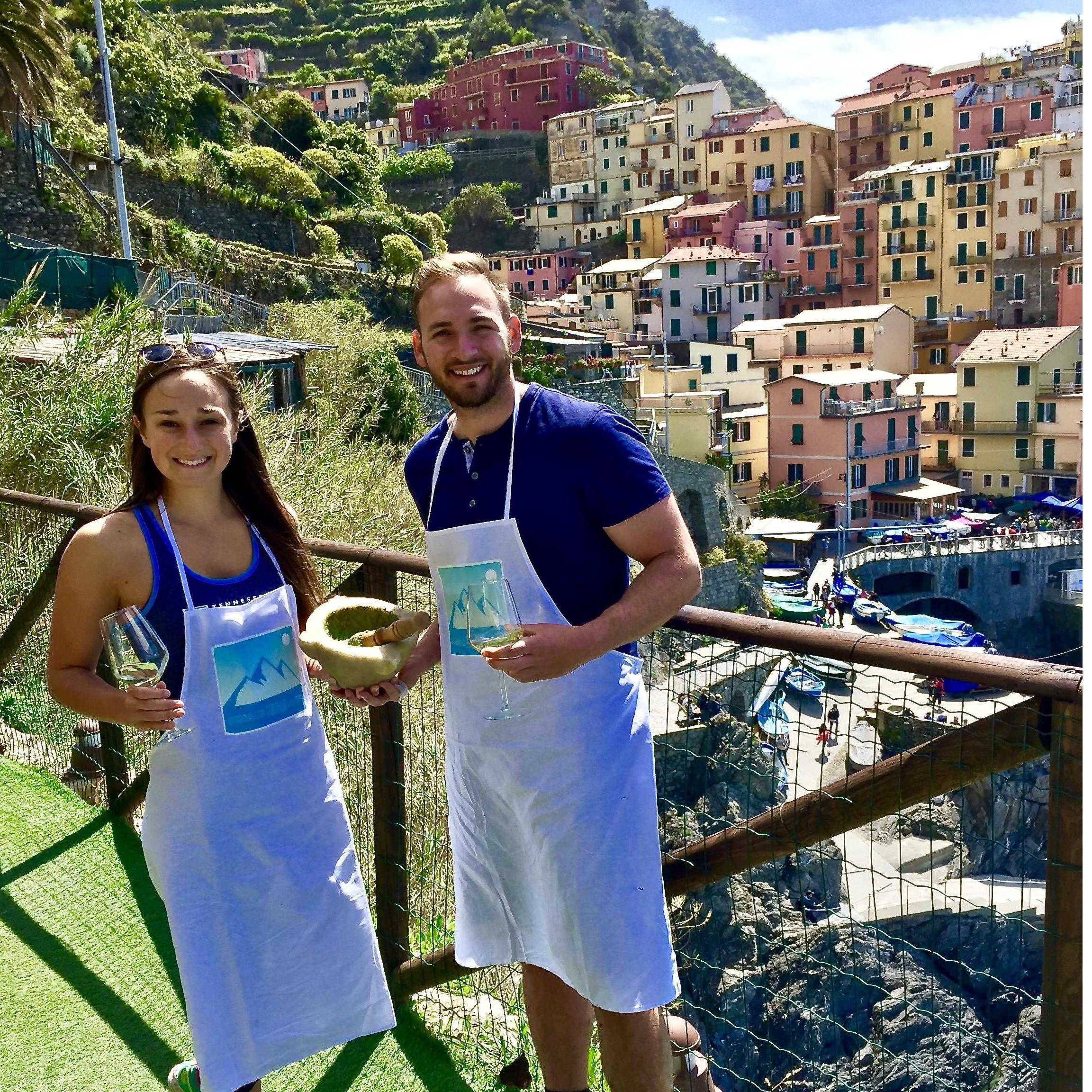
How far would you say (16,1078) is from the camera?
2.45 meters

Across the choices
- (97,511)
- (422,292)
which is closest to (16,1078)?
→ (97,511)

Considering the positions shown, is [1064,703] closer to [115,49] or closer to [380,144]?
[115,49]

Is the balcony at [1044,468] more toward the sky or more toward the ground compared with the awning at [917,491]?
more toward the sky

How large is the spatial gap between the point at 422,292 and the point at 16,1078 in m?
1.96

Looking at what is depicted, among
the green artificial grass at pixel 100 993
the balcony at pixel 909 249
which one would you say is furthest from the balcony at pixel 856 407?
the green artificial grass at pixel 100 993

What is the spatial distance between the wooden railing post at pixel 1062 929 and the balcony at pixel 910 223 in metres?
51.8

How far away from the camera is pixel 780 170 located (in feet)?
185

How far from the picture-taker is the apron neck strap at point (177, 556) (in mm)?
1850

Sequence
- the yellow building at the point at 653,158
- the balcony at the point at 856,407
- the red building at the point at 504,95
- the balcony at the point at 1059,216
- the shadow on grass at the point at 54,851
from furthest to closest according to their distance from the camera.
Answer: the red building at the point at 504,95 < the yellow building at the point at 653,158 < the balcony at the point at 1059,216 < the balcony at the point at 856,407 < the shadow on grass at the point at 54,851

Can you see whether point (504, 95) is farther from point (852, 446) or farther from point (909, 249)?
point (852, 446)

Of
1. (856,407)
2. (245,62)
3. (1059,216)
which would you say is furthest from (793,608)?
(245,62)

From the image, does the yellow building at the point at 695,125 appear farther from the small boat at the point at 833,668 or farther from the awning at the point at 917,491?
the small boat at the point at 833,668

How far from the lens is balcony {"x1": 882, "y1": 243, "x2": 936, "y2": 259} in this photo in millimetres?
48812

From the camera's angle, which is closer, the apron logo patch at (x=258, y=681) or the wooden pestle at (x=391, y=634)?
the apron logo patch at (x=258, y=681)
